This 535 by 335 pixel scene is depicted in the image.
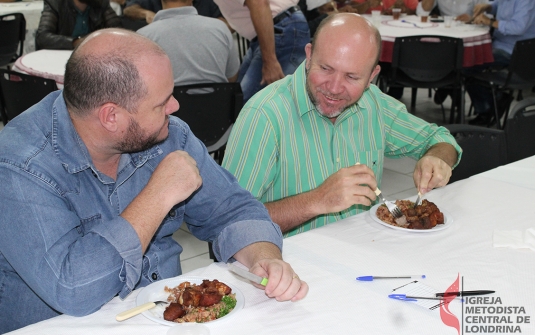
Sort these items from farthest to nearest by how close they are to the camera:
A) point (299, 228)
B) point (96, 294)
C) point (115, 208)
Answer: point (299, 228) < point (115, 208) < point (96, 294)

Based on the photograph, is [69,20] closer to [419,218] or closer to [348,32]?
[348,32]

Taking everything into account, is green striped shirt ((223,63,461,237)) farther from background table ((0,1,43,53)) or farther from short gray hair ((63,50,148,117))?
background table ((0,1,43,53))

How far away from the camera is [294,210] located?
6.26 feet

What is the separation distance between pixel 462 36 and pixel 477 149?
3007 mm

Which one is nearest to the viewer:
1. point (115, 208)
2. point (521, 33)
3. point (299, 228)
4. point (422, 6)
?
point (115, 208)

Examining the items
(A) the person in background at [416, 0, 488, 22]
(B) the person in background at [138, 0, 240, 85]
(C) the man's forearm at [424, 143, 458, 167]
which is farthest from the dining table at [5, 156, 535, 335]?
(A) the person in background at [416, 0, 488, 22]

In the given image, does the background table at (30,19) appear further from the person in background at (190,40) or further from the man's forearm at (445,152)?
the man's forearm at (445,152)

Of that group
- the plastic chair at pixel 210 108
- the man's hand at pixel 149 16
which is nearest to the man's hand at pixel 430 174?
the plastic chair at pixel 210 108

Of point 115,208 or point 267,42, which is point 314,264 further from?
point 267,42

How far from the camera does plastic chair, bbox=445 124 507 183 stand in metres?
2.52

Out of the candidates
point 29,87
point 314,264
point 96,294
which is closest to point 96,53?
point 96,294

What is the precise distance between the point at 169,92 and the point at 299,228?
82 cm

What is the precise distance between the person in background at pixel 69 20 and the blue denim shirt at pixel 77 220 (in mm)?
3373

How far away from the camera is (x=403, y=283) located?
4.81 ft
